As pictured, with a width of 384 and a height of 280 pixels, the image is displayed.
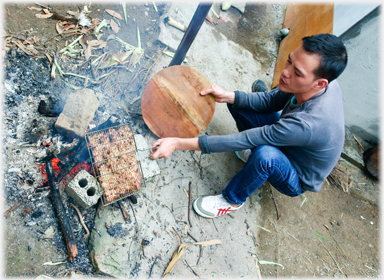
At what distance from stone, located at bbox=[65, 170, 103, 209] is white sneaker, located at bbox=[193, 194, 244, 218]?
4.26 feet

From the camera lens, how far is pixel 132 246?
2.51 meters

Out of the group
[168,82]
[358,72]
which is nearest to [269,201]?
[168,82]

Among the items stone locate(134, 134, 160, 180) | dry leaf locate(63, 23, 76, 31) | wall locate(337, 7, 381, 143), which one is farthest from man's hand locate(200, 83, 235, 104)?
wall locate(337, 7, 381, 143)

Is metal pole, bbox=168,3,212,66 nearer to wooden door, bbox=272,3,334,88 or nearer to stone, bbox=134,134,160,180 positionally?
stone, bbox=134,134,160,180

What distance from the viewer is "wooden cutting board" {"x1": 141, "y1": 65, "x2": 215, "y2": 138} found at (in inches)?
116

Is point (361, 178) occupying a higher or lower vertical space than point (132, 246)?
higher

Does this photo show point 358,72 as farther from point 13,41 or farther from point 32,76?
point 13,41

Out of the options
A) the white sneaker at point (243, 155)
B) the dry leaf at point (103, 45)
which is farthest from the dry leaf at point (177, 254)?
the dry leaf at point (103, 45)

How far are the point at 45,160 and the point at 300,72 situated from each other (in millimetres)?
2900

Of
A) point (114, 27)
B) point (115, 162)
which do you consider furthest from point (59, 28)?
point (115, 162)

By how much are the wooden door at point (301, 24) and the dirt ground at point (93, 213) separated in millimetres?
2794

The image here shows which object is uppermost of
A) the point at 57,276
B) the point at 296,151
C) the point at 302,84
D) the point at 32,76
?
the point at 302,84

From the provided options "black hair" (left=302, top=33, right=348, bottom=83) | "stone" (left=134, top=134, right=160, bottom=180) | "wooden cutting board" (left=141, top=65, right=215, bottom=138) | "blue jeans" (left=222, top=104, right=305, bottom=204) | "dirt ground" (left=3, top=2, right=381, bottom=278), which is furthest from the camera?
"wooden cutting board" (left=141, top=65, right=215, bottom=138)

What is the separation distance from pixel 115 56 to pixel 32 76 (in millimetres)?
1185
